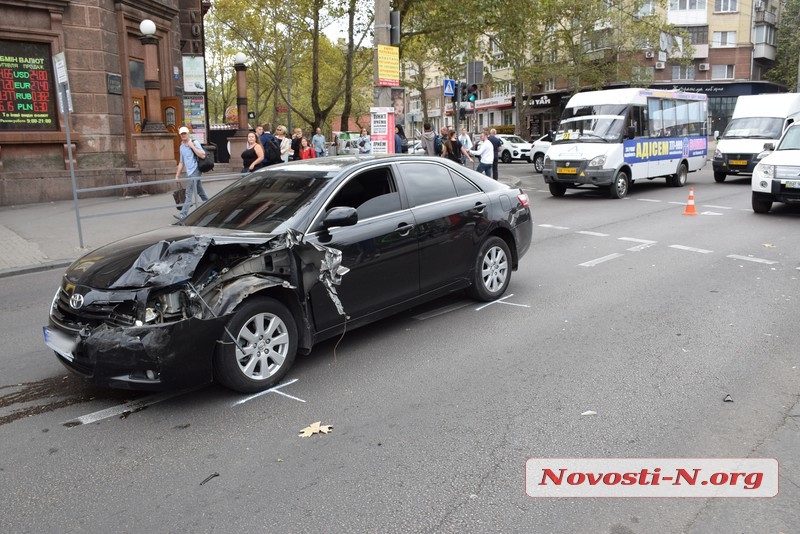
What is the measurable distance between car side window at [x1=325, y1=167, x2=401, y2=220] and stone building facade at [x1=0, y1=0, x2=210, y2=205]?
1209 cm

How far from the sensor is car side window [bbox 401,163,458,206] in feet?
20.5

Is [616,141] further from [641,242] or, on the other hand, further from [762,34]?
[762,34]

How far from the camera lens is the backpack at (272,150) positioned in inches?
547

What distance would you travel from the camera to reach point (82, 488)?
3.60 m

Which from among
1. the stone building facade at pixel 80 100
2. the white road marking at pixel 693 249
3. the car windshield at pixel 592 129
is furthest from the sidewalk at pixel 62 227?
the car windshield at pixel 592 129

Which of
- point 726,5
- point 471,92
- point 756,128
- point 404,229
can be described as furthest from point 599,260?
point 726,5

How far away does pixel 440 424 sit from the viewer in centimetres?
426

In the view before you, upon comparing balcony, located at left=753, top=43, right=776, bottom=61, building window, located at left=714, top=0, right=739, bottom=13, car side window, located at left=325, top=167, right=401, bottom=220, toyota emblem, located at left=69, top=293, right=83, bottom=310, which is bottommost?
toyota emblem, located at left=69, top=293, right=83, bottom=310

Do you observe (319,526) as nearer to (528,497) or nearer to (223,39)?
(528,497)

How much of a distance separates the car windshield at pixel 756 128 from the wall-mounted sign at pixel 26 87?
19.3 m

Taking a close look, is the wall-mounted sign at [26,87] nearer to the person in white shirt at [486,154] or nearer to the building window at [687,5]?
the person in white shirt at [486,154]

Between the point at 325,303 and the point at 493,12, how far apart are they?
722 inches

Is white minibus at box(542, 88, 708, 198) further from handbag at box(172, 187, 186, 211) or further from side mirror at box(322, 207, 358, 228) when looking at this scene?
side mirror at box(322, 207, 358, 228)

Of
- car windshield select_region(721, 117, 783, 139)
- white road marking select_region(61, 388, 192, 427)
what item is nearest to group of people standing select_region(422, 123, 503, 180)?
car windshield select_region(721, 117, 783, 139)
